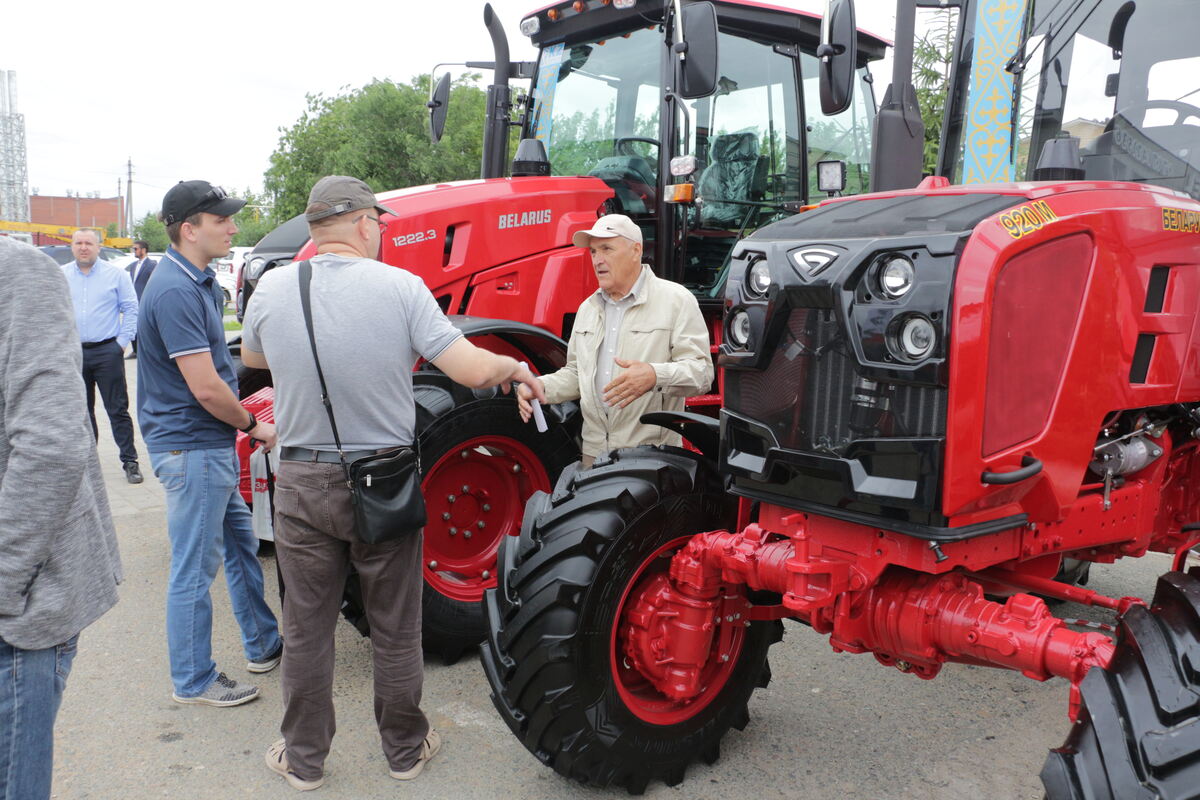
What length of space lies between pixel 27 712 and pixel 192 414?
1594 mm

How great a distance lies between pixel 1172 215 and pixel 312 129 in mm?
29137

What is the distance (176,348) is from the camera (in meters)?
3.26

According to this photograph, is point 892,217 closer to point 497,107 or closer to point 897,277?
point 897,277

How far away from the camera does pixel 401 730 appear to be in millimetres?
3041

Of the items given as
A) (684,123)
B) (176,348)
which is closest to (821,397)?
(176,348)

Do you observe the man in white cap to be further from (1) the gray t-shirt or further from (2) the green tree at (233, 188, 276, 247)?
(2) the green tree at (233, 188, 276, 247)

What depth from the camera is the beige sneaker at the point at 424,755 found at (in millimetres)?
3045

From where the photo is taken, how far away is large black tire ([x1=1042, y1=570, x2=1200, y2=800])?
1.76 metres

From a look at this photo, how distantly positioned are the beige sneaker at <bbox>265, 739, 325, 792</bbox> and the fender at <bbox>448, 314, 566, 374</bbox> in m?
1.73

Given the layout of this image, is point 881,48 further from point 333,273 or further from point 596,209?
point 333,273

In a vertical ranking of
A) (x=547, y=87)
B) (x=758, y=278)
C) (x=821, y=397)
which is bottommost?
(x=821, y=397)

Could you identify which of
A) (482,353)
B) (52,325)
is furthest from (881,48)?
(52,325)

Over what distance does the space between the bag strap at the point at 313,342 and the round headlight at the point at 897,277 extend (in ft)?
5.25

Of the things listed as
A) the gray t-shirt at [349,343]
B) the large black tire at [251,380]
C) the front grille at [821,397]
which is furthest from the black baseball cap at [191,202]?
the front grille at [821,397]
